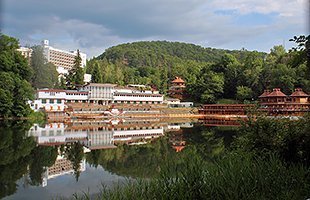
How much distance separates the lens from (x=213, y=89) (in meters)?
47.6

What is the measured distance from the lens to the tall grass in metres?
4.57

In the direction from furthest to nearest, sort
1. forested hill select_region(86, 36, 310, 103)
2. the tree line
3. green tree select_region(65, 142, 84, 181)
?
1. forested hill select_region(86, 36, 310, 103)
2. the tree line
3. green tree select_region(65, 142, 84, 181)

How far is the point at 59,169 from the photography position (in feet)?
33.9

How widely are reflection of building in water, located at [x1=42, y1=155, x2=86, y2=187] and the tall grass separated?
4574 mm

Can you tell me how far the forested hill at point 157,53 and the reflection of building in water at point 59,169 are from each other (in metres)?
66.1

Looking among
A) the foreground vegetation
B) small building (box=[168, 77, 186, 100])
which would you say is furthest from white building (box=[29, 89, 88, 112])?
the foreground vegetation

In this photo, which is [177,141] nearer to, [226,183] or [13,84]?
[226,183]

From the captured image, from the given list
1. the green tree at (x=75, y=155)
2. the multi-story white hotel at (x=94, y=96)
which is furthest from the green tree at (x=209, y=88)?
the green tree at (x=75, y=155)

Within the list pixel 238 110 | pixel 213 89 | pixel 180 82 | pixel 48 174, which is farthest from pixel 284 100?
pixel 48 174

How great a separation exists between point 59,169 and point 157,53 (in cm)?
8377

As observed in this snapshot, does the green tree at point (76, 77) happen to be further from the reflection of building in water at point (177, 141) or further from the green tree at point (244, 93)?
the reflection of building in water at point (177, 141)

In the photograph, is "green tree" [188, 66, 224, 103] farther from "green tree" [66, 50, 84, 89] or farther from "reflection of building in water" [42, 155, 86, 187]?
"reflection of building in water" [42, 155, 86, 187]

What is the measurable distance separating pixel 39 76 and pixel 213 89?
959 inches

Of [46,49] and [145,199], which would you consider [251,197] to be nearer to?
[145,199]
